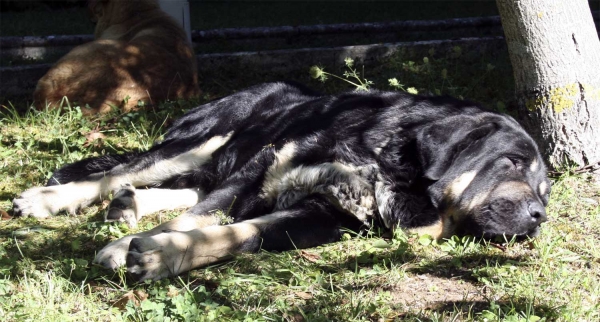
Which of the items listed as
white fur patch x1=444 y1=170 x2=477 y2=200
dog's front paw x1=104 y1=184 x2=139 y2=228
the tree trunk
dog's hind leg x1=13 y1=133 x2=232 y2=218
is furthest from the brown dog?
white fur patch x1=444 y1=170 x2=477 y2=200

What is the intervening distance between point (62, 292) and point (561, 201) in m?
3.36

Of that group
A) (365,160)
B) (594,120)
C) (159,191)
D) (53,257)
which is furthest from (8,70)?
(594,120)

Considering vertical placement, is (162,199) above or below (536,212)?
below

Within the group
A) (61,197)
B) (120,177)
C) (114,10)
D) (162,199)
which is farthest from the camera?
(114,10)

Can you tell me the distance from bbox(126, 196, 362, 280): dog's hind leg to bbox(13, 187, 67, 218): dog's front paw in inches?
48.7

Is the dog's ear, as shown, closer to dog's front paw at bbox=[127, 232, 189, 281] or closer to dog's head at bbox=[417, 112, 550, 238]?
dog's head at bbox=[417, 112, 550, 238]

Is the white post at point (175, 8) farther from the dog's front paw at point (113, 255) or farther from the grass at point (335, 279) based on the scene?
the dog's front paw at point (113, 255)

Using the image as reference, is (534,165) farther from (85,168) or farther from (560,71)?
(85,168)

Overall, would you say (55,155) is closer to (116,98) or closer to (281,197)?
(116,98)

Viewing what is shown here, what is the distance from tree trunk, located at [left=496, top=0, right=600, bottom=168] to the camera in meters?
5.14

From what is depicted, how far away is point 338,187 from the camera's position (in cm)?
443

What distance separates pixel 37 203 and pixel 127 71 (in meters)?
2.80

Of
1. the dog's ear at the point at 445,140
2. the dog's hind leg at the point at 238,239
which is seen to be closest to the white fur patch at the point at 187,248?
the dog's hind leg at the point at 238,239

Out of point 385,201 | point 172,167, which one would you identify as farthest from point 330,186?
point 172,167
